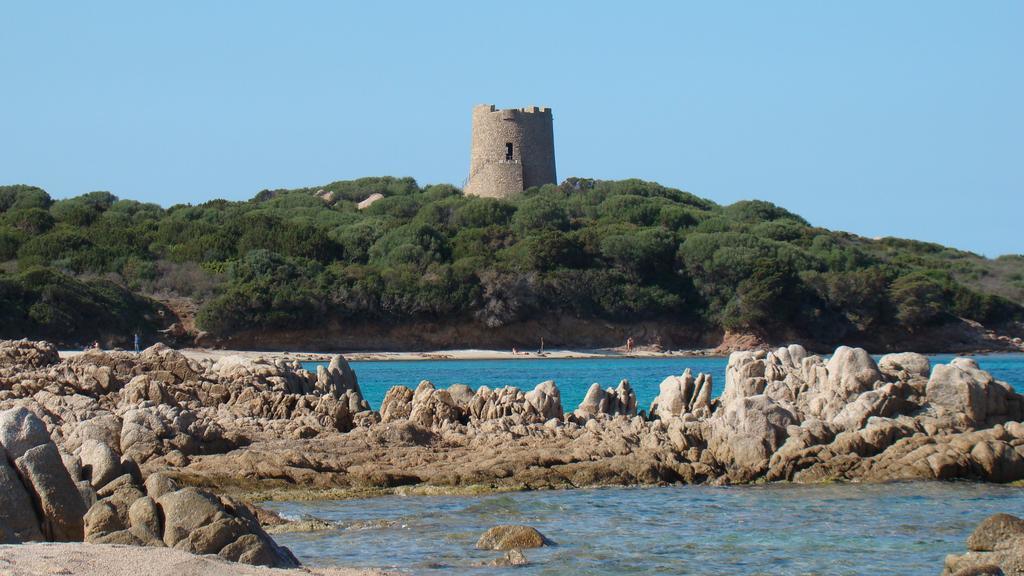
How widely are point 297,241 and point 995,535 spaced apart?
152ft

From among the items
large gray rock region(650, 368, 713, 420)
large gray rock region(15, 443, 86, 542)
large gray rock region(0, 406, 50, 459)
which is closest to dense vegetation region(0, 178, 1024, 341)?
large gray rock region(650, 368, 713, 420)

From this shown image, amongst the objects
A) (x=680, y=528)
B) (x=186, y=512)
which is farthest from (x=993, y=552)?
(x=186, y=512)

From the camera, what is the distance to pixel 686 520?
1164 centimetres

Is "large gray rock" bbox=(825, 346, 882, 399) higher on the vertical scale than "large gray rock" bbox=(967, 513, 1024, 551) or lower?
higher

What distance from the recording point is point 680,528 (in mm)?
11281

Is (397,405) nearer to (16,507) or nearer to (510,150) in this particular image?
(16,507)

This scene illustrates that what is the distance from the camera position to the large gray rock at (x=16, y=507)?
7738 mm

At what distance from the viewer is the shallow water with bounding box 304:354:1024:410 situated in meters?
29.1

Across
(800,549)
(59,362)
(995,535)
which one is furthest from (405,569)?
(59,362)

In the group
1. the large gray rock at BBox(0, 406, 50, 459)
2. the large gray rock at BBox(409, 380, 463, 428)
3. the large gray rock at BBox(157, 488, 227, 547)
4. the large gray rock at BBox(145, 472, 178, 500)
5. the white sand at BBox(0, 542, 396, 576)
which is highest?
the large gray rock at BBox(0, 406, 50, 459)

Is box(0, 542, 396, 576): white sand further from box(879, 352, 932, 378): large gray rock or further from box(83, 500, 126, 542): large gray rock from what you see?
box(879, 352, 932, 378): large gray rock

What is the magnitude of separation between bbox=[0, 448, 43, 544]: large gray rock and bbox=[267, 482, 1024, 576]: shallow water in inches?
83.2

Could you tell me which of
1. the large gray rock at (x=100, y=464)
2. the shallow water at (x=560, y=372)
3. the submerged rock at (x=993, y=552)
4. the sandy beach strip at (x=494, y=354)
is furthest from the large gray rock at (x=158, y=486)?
the sandy beach strip at (x=494, y=354)

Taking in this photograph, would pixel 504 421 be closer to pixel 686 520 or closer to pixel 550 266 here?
pixel 686 520
